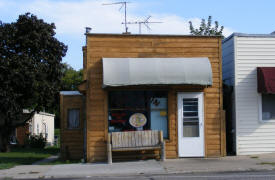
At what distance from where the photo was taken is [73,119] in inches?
741

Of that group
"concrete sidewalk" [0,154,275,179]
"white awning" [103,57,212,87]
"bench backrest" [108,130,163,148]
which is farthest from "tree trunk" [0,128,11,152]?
"white awning" [103,57,212,87]

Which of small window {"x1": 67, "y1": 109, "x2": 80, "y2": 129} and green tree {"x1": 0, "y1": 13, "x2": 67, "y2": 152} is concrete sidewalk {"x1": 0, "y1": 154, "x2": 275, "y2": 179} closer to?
small window {"x1": 67, "y1": 109, "x2": 80, "y2": 129}

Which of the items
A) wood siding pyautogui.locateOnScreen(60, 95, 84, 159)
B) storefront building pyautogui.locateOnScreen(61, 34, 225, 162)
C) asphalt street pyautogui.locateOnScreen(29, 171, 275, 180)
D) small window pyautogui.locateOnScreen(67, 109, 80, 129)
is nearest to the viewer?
asphalt street pyautogui.locateOnScreen(29, 171, 275, 180)

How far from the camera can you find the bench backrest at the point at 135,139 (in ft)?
46.9

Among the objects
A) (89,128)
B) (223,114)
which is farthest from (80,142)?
(223,114)

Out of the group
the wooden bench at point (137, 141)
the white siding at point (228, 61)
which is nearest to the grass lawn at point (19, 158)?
the wooden bench at point (137, 141)

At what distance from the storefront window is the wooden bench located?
54 cm

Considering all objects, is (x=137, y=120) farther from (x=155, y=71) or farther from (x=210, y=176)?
(x=210, y=176)

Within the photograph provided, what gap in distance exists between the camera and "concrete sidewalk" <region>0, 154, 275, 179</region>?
12.1 metres

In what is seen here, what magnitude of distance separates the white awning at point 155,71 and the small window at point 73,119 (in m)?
4.97

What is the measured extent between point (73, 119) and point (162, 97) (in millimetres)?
5346

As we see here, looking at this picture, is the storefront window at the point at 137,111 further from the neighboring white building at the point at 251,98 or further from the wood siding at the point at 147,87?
the neighboring white building at the point at 251,98

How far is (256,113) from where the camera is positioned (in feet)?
50.8

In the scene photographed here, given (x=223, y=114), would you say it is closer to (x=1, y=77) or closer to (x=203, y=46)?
(x=203, y=46)
